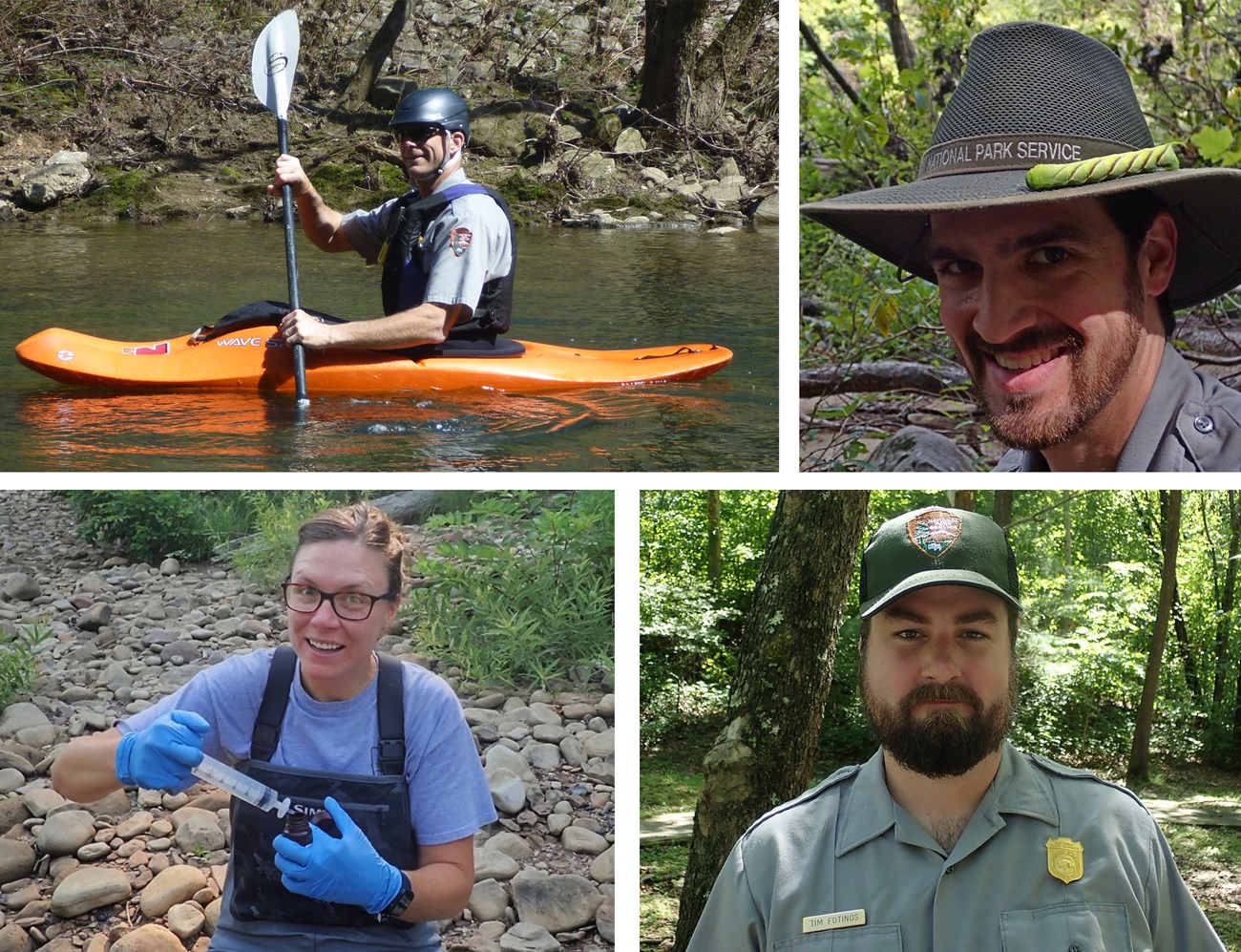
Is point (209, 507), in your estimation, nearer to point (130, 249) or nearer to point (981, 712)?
point (981, 712)

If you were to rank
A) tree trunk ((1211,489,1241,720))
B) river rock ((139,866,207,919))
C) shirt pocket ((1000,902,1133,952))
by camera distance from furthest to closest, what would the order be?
tree trunk ((1211,489,1241,720)), river rock ((139,866,207,919)), shirt pocket ((1000,902,1133,952))

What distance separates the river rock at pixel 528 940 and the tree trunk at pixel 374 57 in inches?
177

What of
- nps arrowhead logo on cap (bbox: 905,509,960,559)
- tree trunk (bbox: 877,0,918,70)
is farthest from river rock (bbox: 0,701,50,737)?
tree trunk (bbox: 877,0,918,70)

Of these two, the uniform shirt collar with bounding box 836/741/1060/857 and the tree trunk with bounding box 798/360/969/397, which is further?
the tree trunk with bounding box 798/360/969/397

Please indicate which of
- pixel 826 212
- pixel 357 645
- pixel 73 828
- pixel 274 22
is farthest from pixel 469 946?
pixel 274 22

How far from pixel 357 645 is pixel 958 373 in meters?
2.09

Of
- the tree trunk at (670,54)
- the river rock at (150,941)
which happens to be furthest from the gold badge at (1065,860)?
the tree trunk at (670,54)

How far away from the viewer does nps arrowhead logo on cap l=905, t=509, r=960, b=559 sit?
2.06m

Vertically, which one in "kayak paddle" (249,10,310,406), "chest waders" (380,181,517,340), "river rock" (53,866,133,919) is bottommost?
"river rock" (53,866,133,919)

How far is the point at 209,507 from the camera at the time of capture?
3.13 meters

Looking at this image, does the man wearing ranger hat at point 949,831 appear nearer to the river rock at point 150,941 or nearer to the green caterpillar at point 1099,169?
the green caterpillar at point 1099,169

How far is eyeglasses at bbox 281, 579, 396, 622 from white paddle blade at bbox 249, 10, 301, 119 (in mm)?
2125

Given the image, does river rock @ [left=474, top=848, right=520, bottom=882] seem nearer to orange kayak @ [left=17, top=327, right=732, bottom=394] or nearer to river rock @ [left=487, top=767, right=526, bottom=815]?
river rock @ [left=487, top=767, right=526, bottom=815]

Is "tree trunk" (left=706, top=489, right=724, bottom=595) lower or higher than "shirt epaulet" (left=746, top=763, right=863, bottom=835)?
higher
